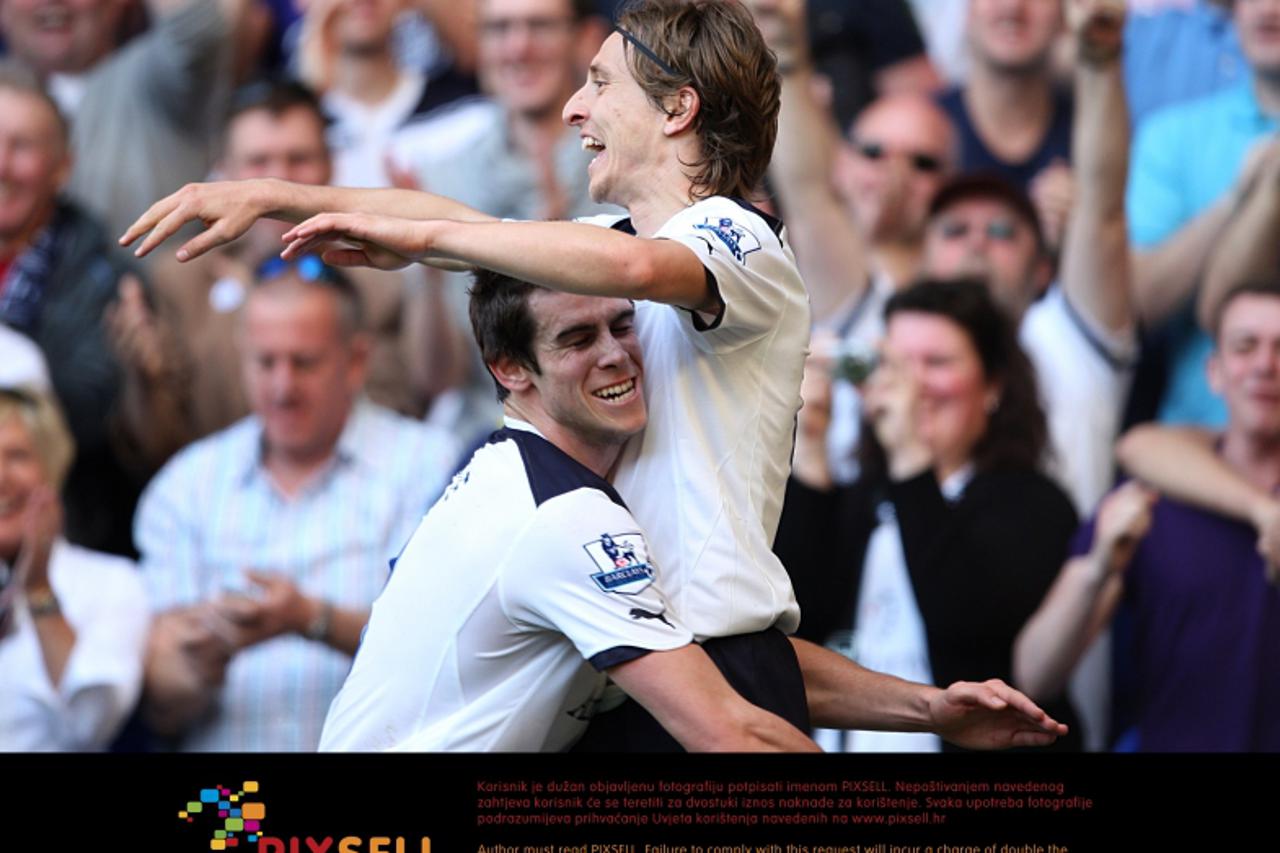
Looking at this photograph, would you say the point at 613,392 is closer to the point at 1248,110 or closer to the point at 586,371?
the point at 586,371

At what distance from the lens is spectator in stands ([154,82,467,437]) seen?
6379 mm

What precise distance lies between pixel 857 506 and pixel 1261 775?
146 centimetres

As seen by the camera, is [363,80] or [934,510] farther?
[363,80]

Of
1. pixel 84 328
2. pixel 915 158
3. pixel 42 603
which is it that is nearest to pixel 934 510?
pixel 915 158

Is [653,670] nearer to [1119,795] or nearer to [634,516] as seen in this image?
[634,516]

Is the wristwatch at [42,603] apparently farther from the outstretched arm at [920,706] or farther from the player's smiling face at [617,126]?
the player's smiling face at [617,126]

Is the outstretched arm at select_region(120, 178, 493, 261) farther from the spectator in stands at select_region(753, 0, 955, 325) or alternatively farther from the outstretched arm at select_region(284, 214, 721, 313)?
the spectator in stands at select_region(753, 0, 955, 325)

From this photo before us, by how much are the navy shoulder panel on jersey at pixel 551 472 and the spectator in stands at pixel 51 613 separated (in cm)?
319

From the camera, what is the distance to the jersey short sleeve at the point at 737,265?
2916 millimetres

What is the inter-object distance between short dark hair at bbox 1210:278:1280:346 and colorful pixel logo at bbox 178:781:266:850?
11.2 ft

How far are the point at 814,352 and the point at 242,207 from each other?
10.9 feet

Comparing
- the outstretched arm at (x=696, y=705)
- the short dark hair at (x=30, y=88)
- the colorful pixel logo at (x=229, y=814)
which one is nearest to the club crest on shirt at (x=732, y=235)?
the outstretched arm at (x=696, y=705)

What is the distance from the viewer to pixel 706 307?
2.94 meters

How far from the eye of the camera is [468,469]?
10.4 ft
